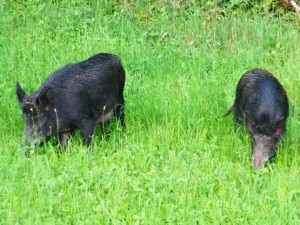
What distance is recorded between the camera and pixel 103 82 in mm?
8383

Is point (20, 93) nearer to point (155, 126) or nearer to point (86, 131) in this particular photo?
point (86, 131)

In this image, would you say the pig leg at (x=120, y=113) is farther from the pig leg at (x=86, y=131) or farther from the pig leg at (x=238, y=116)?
the pig leg at (x=238, y=116)

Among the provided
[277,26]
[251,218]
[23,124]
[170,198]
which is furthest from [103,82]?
[277,26]

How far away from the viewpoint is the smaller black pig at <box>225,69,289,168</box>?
777 cm

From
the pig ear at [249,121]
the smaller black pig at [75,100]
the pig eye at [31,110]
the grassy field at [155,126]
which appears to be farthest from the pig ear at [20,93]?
the pig ear at [249,121]

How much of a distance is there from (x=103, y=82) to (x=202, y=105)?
4.17 feet

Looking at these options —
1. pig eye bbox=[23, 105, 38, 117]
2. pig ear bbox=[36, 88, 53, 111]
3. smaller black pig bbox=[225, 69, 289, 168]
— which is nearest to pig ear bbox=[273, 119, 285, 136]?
smaller black pig bbox=[225, 69, 289, 168]

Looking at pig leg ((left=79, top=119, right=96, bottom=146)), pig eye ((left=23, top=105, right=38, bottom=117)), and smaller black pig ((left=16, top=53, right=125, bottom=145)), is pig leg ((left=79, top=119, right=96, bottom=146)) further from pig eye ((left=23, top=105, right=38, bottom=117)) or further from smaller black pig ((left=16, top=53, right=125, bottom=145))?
pig eye ((left=23, top=105, right=38, bottom=117))

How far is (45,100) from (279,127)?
2515 mm

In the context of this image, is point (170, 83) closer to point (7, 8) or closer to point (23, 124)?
point (23, 124)

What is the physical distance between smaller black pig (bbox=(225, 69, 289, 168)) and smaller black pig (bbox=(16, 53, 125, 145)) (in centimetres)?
143

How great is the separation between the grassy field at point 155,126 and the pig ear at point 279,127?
0.17 metres

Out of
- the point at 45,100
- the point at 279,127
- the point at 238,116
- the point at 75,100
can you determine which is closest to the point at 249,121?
the point at 279,127

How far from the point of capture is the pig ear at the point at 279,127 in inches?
308
